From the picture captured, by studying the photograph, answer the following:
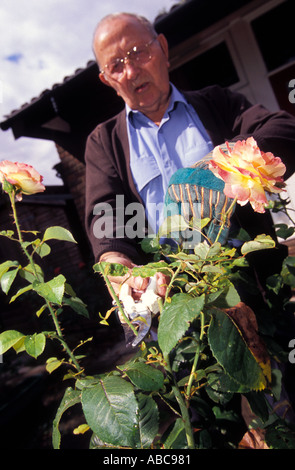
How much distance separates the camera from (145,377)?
63 cm

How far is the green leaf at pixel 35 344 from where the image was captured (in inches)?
26.5

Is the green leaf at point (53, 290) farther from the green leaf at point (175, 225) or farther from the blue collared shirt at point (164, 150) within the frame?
the blue collared shirt at point (164, 150)

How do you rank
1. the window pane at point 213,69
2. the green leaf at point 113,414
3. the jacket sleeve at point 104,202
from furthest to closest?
the window pane at point 213,69 → the jacket sleeve at point 104,202 → the green leaf at point 113,414

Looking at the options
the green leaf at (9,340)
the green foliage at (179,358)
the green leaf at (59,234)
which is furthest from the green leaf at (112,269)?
the green leaf at (9,340)

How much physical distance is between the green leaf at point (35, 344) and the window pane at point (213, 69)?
4.84 metres

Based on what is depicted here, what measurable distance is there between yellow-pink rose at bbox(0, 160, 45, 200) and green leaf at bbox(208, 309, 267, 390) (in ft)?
A: 1.93

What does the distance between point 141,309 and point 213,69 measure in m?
5.35

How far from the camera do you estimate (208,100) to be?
1340 mm

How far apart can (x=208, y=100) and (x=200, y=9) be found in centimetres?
298

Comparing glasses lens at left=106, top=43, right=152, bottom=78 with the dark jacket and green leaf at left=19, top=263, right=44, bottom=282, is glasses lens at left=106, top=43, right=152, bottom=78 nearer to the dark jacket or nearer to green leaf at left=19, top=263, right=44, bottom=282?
the dark jacket

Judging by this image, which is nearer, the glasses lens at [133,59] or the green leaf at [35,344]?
the green leaf at [35,344]

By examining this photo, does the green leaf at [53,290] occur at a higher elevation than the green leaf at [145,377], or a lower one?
higher

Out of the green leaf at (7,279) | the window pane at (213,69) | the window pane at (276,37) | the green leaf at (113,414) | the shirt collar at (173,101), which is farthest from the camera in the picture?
the window pane at (213,69)

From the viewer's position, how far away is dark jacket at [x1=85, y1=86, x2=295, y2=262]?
1.13m
